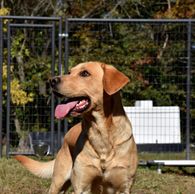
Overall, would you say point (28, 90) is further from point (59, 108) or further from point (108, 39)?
point (59, 108)

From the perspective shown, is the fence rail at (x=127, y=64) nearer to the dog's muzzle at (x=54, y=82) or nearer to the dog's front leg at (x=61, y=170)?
the dog's front leg at (x=61, y=170)

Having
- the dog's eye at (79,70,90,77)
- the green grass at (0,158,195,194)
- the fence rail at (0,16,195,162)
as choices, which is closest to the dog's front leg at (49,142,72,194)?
the dog's eye at (79,70,90,77)

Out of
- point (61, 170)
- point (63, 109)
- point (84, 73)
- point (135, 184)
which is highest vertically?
point (84, 73)

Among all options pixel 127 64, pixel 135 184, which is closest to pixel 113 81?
pixel 135 184

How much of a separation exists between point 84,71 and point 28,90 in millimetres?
6888

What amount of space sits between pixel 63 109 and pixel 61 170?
872mm

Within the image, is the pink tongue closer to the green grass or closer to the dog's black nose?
the dog's black nose

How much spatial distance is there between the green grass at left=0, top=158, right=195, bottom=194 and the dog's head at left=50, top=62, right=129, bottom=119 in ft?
8.38

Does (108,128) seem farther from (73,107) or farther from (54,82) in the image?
(54,82)

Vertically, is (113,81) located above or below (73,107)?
above

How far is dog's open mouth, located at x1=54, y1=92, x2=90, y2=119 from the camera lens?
5.55m

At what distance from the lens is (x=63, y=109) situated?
559cm

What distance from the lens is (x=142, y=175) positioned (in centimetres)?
901

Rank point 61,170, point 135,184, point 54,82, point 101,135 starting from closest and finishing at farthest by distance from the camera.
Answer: point 54,82
point 101,135
point 61,170
point 135,184
